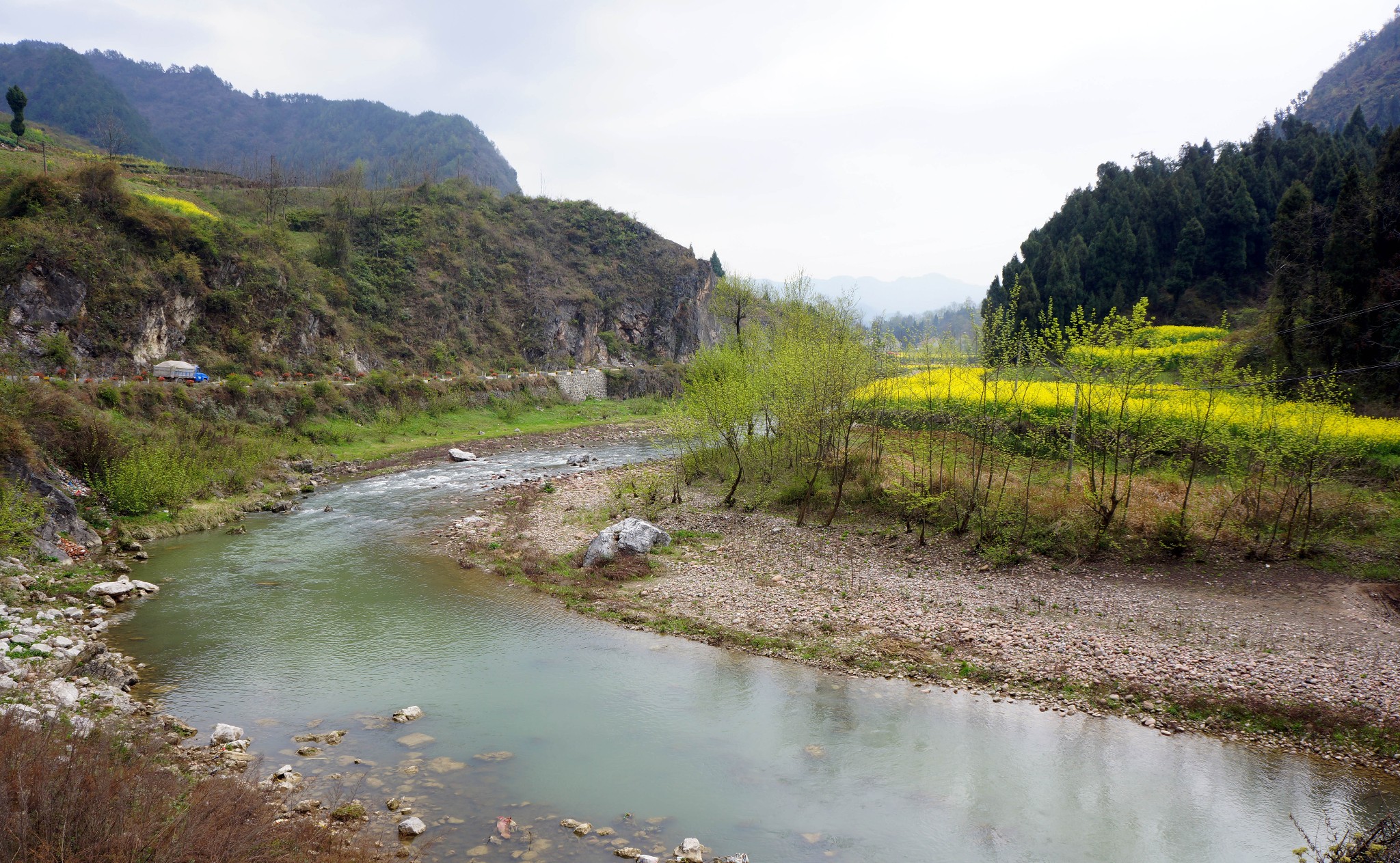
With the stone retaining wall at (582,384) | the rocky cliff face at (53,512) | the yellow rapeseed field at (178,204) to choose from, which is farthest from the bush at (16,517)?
the stone retaining wall at (582,384)

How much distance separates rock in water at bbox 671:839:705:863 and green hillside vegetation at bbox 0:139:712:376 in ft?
106

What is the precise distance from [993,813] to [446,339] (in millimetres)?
62996

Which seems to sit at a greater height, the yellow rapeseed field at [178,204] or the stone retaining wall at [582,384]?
the yellow rapeseed field at [178,204]

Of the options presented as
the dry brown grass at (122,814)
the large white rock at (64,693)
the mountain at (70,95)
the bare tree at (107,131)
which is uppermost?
the mountain at (70,95)

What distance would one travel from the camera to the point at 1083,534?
17500 millimetres

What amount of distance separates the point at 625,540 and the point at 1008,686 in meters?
10.8

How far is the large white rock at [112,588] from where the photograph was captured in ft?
51.0

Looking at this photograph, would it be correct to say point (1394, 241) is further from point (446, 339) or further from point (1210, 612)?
point (446, 339)

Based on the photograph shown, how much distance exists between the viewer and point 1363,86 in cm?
11575

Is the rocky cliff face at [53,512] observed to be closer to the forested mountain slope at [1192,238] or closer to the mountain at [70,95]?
the forested mountain slope at [1192,238]

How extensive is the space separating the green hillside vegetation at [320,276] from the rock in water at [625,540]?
24.8 meters

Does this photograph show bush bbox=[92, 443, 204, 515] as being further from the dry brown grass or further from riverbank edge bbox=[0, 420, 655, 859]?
the dry brown grass

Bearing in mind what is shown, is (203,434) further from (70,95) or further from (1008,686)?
(70,95)

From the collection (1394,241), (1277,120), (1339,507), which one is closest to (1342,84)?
(1277,120)
